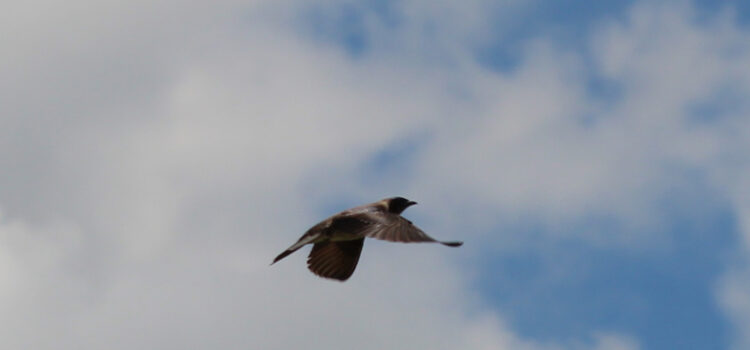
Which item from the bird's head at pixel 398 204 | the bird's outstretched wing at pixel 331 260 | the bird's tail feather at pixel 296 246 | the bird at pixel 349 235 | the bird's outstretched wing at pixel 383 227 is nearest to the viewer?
the bird's outstretched wing at pixel 383 227

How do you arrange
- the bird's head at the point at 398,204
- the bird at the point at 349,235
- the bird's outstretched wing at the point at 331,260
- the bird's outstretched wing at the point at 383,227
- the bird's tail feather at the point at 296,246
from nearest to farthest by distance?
the bird's outstretched wing at the point at 383,227 < the bird at the point at 349,235 < the bird's tail feather at the point at 296,246 < the bird's outstretched wing at the point at 331,260 < the bird's head at the point at 398,204

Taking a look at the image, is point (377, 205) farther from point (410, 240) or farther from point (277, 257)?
point (410, 240)

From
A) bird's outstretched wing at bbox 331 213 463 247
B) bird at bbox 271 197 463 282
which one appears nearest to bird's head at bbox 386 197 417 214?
bird at bbox 271 197 463 282

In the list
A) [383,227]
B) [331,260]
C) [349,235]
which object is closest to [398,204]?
[331,260]

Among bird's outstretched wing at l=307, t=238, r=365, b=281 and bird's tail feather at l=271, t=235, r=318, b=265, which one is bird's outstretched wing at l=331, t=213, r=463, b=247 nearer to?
bird's tail feather at l=271, t=235, r=318, b=265

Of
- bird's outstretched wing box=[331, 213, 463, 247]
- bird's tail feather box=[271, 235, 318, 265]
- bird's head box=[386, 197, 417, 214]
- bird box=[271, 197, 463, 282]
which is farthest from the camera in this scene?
bird's head box=[386, 197, 417, 214]

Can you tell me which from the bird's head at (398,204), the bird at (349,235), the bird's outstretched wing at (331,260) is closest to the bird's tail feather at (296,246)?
the bird at (349,235)

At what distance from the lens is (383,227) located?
1556cm

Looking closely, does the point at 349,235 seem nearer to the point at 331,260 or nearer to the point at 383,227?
the point at 383,227


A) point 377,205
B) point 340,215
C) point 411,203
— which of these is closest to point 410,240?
point 340,215

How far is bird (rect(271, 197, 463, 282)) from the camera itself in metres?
15.1

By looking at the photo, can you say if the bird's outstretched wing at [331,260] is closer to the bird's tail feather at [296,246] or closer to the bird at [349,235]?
the bird at [349,235]

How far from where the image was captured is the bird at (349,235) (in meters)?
15.1

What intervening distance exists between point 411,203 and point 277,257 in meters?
3.83
